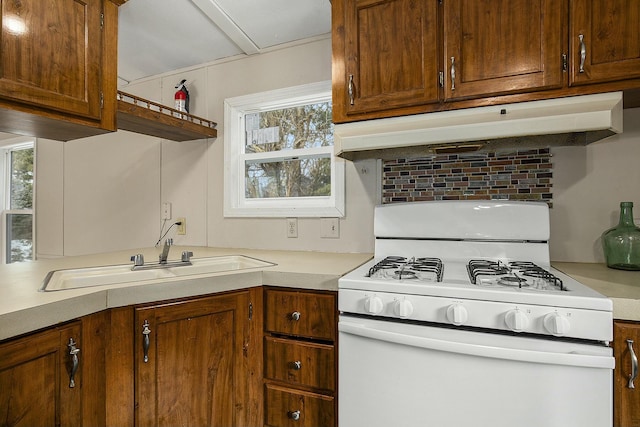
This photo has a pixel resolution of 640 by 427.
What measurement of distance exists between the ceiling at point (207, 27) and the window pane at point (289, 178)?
748 mm

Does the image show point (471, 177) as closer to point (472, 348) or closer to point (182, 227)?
point (472, 348)

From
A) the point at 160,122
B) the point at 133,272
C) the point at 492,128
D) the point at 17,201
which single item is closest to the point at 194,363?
the point at 133,272

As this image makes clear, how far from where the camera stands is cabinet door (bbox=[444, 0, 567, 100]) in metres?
1.24

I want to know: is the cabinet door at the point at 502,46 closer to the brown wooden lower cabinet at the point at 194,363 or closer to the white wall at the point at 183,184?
the white wall at the point at 183,184

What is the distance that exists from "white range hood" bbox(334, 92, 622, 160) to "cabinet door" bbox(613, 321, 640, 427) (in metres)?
0.69

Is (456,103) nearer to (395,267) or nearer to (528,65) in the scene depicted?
(528,65)

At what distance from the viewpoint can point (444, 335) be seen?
40.5 inches

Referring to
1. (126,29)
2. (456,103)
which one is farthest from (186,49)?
(456,103)

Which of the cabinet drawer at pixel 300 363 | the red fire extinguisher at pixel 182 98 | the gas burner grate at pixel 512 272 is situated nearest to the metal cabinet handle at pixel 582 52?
the gas burner grate at pixel 512 272

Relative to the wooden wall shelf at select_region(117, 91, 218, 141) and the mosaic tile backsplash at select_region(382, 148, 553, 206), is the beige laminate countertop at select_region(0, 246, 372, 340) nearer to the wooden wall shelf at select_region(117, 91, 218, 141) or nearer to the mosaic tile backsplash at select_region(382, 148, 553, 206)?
the mosaic tile backsplash at select_region(382, 148, 553, 206)

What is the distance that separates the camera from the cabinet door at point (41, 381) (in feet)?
A: 2.69

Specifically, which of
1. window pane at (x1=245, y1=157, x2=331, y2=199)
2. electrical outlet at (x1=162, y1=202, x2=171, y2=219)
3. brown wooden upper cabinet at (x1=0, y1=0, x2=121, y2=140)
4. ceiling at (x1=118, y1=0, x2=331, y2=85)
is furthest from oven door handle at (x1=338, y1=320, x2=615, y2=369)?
electrical outlet at (x1=162, y1=202, x2=171, y2=219)

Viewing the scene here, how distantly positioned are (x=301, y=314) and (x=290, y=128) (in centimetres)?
131

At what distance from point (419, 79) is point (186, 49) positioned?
5.08ft
